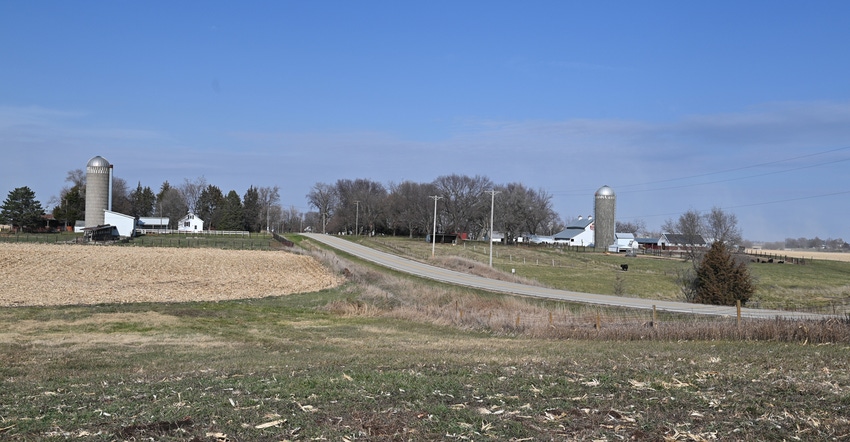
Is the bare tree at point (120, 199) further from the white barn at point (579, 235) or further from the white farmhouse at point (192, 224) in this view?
the white barn at point (579, 235)

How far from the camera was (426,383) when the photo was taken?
38.6 ft

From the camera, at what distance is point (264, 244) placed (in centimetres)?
9231

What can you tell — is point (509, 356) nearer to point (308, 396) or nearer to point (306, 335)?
point (308, 396)

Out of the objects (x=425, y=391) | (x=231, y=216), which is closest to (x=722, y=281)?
(x=425, y=391)

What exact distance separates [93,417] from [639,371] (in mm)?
9468

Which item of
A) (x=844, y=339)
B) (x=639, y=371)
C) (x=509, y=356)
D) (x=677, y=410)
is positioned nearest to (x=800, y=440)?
(x=677, y=410)

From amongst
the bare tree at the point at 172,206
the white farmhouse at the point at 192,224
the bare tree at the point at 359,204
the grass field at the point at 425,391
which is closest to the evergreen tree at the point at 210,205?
the bare tree at the point at 172,206

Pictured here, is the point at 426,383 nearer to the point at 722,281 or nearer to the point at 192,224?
the point at 722,281

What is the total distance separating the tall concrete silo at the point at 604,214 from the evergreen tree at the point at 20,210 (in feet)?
361

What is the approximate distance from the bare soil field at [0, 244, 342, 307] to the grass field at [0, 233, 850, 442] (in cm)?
1208

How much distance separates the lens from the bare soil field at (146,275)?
37.8 meters

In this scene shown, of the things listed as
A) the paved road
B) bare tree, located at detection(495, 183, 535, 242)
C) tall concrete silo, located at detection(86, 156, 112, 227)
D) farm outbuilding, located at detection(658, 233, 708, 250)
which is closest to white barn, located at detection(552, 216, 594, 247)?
farm outbuilding, located at detection(658, 233, 708, 250)

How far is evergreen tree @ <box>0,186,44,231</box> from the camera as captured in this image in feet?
392

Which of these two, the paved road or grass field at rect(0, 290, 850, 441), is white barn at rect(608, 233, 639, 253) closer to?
the paved road
